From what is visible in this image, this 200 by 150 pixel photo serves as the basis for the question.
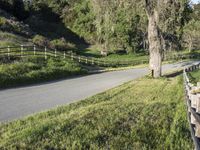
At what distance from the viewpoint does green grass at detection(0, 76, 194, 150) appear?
9.45 meters

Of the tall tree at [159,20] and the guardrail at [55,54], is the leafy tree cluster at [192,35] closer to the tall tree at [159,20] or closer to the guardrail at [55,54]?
the guardrail at [55,54]

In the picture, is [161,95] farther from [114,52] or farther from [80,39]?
[80,39]

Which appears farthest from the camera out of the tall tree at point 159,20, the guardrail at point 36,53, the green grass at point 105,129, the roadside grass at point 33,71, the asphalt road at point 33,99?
the guardrail at point 36,53

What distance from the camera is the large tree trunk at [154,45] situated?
94.2 ft

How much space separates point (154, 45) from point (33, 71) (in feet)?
28.5

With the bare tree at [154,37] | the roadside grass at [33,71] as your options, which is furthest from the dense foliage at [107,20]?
the roadside grass at [33,71]

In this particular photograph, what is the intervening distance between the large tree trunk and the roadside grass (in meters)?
6.57

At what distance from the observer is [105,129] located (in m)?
10.8

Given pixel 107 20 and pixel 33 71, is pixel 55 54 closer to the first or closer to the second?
pixel 107 20

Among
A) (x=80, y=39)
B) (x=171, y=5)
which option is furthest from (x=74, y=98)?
(x=80, y=39)

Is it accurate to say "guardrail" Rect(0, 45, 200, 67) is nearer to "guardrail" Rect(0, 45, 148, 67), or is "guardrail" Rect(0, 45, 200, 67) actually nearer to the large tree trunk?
"guardrail" Rect(0, 45, 148, 67)

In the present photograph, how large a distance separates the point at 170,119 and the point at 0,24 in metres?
40.9

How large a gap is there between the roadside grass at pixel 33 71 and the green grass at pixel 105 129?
33.0ft

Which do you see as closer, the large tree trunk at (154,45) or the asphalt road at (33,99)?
the asphalt road at (33,99)
